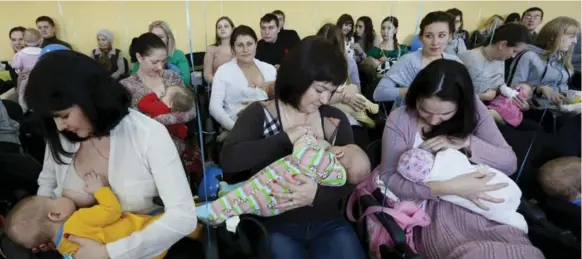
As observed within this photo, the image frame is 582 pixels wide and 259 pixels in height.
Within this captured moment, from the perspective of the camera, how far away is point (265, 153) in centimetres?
98

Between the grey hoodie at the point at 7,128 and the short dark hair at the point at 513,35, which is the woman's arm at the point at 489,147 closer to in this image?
the short dark hair at the point at 513,35

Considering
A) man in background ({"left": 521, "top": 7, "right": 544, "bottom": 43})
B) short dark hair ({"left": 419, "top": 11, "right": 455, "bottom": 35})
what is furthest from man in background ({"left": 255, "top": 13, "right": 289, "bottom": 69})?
man in background ({"left": 521, "top": 7, "right": 544, "bottom": 43})

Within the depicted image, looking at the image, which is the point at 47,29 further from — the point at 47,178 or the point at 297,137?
the point at 297,137

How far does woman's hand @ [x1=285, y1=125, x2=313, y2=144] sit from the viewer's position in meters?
0.97

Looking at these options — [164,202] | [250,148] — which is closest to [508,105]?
[250,148]

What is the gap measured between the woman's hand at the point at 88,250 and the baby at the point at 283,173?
238mm

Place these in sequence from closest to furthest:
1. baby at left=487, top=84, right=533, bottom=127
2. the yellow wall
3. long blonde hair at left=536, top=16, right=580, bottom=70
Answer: long blonde hair at left=536, top=16, right=580, bottom=70 → baby at left=487, top=84, right=533, bottom=127 → the yellow wall

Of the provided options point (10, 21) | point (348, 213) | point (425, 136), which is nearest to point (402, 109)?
point (425, 136)

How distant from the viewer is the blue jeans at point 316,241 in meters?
0.98

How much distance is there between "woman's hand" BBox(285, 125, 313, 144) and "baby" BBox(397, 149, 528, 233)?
0.28m

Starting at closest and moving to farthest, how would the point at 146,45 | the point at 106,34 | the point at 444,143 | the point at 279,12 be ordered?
1. the point at 444,143
2. the point at 146,45
3. the point at 106,34
4. the point at 279,12

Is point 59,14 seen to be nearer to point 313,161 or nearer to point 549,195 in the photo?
point 313,161

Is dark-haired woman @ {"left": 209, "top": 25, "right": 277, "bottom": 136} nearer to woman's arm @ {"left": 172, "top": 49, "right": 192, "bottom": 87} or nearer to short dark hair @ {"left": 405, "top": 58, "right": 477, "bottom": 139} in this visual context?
woman's arm @ {"left": 172, "top": 49, "right": 192, "bottom": 87}

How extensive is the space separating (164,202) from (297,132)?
0.38 metres
